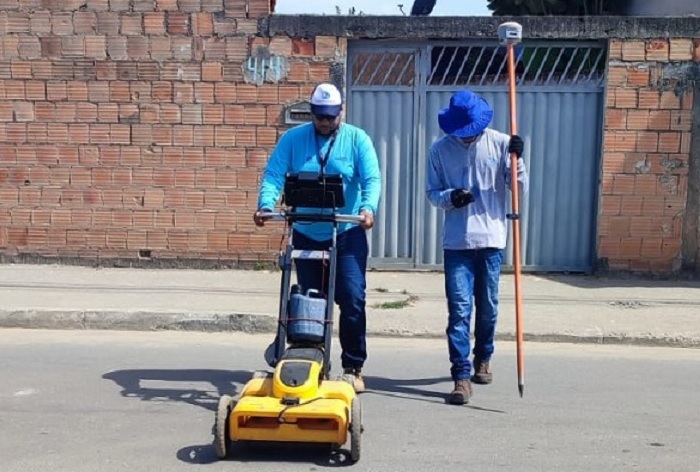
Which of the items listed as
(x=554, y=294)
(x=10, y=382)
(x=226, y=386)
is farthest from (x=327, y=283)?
(x=554, y=294)

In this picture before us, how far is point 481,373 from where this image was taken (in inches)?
248

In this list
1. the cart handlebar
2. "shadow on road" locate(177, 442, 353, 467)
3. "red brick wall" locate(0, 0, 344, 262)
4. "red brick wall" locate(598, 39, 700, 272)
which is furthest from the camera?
"red brick wall" locate(0, 0, 344, 262)

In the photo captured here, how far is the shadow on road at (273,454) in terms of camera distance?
488 centimetres

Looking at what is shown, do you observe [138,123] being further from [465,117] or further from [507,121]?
[465,117]

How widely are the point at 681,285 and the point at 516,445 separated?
5261 millimetres

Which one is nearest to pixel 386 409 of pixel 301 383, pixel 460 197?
pixel 301 383

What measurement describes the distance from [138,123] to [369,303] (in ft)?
10.6

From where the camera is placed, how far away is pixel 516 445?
17.0 feet

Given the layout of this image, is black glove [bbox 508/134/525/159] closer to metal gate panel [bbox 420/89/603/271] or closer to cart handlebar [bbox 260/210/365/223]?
cart handlebar [bbox 260/210/365/223]

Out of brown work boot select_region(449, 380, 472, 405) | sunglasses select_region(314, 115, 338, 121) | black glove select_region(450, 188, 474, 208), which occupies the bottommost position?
brown work boot select_region(449, 380, 472, 405)

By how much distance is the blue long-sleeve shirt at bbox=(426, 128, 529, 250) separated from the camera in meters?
5.84

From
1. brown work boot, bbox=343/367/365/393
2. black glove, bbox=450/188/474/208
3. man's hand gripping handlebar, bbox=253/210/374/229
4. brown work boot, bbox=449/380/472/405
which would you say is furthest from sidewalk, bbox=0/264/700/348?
man's hand gripping handlebar, bbox=253/210/374/229

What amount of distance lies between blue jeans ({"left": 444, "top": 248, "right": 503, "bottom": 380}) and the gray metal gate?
13.8 ft

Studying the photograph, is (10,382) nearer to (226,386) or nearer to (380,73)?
(226,386)
